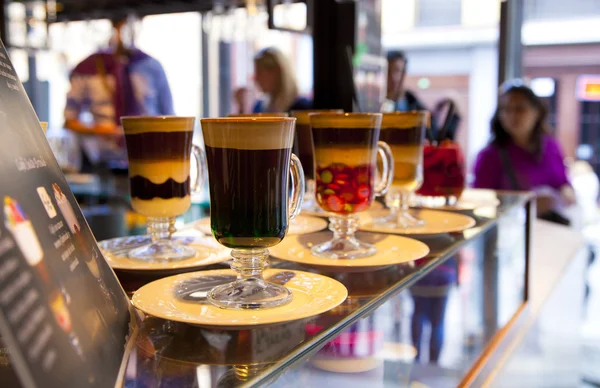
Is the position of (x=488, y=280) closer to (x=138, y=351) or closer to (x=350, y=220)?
(x=350, y=220)

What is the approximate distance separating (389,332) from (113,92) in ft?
11.4

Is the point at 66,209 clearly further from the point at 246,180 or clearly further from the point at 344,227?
the point at 344,227

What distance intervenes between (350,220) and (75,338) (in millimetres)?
765

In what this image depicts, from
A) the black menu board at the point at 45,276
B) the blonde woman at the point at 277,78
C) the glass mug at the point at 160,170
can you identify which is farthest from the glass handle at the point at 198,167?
the blonde woman at the point at 277,78

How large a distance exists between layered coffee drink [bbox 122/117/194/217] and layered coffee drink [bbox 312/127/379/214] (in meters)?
0.26

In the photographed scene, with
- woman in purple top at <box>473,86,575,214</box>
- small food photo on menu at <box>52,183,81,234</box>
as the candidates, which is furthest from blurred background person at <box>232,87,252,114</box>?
small food photo on menu at <box>52,183,81,234</box>

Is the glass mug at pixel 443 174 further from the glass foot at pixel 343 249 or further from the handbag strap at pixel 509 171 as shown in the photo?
the handbag strap at pixel 509 171

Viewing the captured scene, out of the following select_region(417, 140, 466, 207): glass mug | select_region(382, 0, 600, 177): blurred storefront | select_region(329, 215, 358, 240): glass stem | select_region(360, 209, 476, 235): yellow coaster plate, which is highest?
select_region(382, 0, 600, 177): blurred storefront

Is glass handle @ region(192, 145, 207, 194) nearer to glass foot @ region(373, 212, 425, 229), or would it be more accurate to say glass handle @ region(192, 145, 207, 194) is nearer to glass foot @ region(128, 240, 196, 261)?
glass foot @ region(128, 240, 196, 261)

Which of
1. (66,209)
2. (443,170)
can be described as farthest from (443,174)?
(66,209)

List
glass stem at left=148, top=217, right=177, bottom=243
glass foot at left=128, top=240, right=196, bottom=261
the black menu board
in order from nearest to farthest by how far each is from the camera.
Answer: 1. the black menu board
2. glass foot at left=128, top=240, right=196, bottom=261
3. glass stem at left=148, top=217, right=177, bottom=243

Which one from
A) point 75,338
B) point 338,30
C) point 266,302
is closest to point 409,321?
point 266,302

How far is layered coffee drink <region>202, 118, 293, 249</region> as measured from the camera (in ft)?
2.84

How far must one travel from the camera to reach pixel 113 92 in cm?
441
